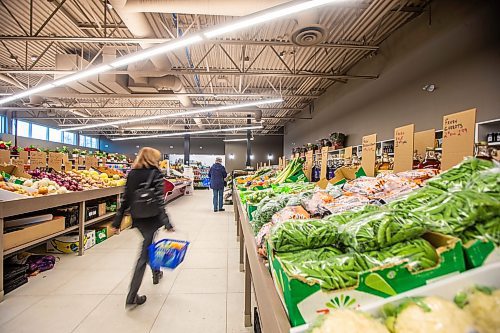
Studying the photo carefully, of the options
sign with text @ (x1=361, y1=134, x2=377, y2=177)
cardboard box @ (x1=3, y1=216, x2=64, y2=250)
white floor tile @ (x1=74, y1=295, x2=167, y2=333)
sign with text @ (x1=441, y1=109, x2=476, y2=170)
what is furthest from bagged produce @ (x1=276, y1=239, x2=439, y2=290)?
cardboard box @ (x1=3, y1=216, x2=64, y2=250)

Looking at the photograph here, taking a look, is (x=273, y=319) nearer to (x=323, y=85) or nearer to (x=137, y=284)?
(x=137, y=284)

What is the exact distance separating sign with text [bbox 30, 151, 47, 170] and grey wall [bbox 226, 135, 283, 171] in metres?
16.1

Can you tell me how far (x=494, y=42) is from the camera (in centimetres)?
388

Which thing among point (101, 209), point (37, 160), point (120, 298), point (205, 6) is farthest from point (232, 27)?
point (37, 160)

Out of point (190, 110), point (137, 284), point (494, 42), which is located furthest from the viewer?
point (190, 110)

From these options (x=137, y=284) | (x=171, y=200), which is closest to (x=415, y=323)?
(x=137, y=284)

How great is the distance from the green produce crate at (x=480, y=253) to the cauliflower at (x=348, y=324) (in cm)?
32

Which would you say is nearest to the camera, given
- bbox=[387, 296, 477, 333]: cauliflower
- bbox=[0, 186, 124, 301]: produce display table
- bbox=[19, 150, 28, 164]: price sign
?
bbox=[387, 296, 477, 333]: cauliflower

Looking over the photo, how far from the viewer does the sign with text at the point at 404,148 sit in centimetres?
184

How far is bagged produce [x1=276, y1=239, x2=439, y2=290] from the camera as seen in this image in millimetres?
656

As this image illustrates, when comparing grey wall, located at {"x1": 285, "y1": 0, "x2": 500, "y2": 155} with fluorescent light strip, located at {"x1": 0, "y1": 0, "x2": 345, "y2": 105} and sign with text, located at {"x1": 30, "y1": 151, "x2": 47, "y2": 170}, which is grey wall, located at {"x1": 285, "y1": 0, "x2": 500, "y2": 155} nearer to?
fluorescent light strip, located at {"x1": 0, "y1": 0, "x2": 345, "y2": 105}

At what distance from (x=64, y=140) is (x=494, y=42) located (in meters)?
23.2

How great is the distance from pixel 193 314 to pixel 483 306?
2.36 meters

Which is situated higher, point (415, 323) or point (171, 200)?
point (415, 323)
